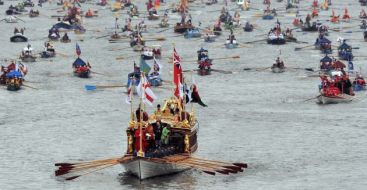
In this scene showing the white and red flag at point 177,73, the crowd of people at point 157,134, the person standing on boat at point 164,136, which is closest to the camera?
the crowd of people at point 157,134

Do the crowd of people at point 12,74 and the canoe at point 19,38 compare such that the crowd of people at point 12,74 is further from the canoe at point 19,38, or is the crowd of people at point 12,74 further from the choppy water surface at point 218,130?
the canoe at point 19,38

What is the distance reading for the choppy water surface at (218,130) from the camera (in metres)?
90.0

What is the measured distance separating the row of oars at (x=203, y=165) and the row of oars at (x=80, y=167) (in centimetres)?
426

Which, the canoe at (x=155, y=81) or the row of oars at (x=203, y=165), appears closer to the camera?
the row of oars at (x=203, y=165)

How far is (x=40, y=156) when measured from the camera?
328 ft

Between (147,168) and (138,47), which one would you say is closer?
(147,168)

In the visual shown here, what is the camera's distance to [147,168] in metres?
85.8

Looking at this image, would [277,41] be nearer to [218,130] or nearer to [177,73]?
[218,130]

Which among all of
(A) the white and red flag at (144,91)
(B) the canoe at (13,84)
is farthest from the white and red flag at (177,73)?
(B) the canoe at (13,84)

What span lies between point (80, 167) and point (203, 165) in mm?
9548

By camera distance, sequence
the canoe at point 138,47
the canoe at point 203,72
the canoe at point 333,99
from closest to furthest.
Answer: the canoe at point 333,99 < the canoe at point 203,72 < the canoe at point 138,47

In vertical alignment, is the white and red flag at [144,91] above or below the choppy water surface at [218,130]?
above

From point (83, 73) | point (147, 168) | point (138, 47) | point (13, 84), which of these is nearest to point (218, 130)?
point (147, 168)

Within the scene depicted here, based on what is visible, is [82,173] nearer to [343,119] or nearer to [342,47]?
[343,119]
